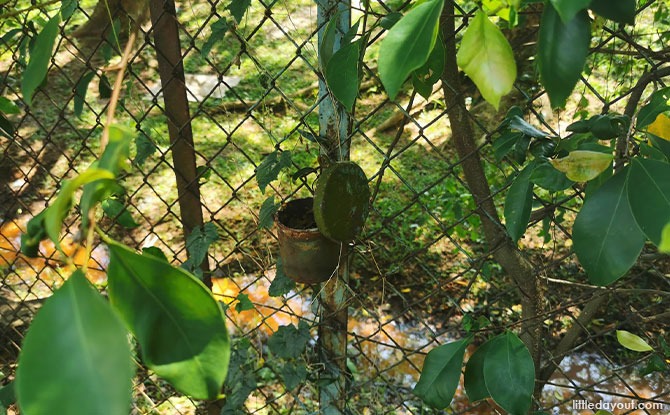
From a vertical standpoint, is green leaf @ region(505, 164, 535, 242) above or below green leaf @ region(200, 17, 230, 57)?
below

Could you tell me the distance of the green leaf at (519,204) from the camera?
945 mm

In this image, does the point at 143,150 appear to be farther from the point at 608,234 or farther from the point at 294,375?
the point at 608,234

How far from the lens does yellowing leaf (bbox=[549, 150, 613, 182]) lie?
0.81 metres

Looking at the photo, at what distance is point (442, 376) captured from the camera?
112 centimetres

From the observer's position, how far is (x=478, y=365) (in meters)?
1.09

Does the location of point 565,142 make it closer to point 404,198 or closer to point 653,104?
point 653,104

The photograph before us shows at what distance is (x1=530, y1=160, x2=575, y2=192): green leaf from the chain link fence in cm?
11

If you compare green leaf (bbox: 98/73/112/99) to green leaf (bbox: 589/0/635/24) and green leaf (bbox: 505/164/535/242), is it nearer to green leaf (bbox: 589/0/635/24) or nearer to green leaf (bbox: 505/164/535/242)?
green leaf (bbox: 505/164/535/242)

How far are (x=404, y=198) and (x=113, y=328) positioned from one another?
2829mm

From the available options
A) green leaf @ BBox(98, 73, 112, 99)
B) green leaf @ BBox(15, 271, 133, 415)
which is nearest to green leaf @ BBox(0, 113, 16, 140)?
green leaf @ BBox(98, 73, 112, 99)

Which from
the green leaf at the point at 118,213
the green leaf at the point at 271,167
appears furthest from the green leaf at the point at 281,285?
the green leaf at the point at 118,213

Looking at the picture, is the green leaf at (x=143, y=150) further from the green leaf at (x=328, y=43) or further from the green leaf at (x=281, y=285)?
the green leaf at (x=328, y=43)

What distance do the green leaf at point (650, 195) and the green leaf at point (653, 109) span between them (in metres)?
0.21

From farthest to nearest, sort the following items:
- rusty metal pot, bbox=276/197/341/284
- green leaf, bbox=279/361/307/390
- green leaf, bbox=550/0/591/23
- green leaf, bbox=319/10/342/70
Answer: green leaf, bbox=279/361/307/390
rusty metal pot, bbox=276/197/341/284
green leaf, bbox=319/10/342/70
green leaf, bbox=550/0/591/23
